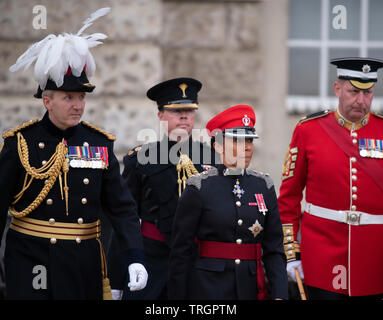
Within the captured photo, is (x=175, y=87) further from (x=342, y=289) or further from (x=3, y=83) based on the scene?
(x=3, y=83)

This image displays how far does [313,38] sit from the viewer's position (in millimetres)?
8320

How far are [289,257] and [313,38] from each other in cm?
374

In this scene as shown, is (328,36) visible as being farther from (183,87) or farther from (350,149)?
(350,149)

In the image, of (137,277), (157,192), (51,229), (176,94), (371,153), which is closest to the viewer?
(51,229)

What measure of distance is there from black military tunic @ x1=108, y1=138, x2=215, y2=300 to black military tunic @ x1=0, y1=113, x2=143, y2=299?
30.8 inches

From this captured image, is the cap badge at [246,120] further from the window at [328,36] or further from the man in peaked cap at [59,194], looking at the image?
the window at [328,36]

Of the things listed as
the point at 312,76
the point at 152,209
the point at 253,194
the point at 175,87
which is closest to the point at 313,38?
the point at 312,76

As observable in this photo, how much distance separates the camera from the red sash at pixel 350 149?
16.6 feet

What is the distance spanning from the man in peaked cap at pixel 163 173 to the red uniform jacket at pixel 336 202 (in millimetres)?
657

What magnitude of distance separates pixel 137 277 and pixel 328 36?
4.74 meters

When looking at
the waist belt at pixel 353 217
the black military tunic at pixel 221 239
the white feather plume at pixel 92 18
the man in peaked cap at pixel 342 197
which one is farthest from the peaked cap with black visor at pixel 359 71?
the white feather plume at pixel 92 18

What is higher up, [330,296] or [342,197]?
[342,197]

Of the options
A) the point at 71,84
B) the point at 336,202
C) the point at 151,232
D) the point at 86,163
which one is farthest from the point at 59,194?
the point at 336,202

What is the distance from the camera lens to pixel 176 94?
5492mm
